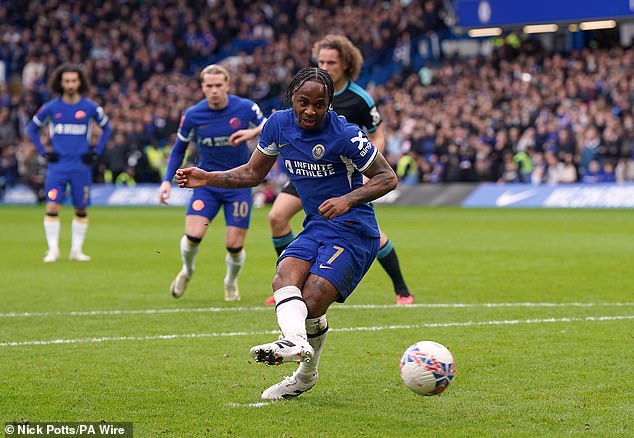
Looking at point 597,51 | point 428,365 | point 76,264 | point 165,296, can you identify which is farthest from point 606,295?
point 597,51

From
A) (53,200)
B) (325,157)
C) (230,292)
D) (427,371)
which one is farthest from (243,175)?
(53,200)

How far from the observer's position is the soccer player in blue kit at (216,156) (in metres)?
11.9

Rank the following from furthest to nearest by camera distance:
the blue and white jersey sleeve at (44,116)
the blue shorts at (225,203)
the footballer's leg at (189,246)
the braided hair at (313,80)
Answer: the blue and white jersey sleeve at (44,116), the blue shorts at (225,203), the footballer's leg at (189,246), the braided hair at (313,80)

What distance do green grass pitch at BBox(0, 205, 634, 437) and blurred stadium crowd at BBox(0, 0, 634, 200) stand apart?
52.2 ft

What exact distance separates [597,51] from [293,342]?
34.8 metres

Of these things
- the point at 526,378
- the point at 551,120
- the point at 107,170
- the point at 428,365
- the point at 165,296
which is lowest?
the point at 107,170

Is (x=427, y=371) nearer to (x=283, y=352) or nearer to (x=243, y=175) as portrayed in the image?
(x=283, y=352)

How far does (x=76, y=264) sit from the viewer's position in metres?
16.8

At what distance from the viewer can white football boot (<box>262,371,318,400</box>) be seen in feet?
22.0

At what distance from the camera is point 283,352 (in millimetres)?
5887

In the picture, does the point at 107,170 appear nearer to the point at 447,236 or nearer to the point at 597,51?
the point at 597,51

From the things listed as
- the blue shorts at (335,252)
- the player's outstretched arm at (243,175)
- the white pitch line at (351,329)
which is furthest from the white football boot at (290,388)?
the white pitch line at (351,329)

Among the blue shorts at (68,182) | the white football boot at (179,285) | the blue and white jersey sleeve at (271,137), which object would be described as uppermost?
the blue and white jersey sleeve at (271,137)

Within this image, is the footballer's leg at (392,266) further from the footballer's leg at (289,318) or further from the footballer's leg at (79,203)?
the footballer's leg at (79,203)
